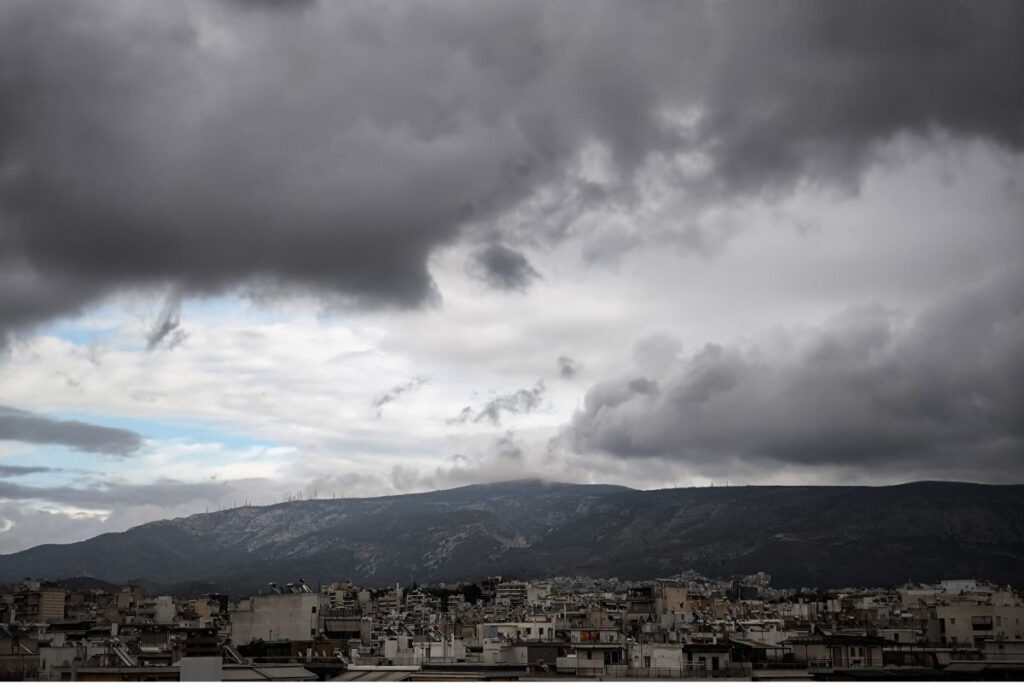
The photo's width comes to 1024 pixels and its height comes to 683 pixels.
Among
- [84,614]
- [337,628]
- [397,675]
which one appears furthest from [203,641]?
[84,614]

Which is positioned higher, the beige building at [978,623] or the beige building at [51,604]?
the beige building at [51,604]

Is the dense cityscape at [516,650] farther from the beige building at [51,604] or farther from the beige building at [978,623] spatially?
the beige building at [51,604]

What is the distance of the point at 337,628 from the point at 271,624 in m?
25.8

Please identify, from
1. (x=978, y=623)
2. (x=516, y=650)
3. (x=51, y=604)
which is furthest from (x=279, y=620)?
(x=51, y=604)

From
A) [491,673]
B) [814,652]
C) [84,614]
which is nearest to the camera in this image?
[491,673]

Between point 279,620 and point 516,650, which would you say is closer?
point 516,650

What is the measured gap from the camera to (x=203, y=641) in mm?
96625

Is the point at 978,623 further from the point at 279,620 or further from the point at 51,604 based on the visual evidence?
the point at 51,604

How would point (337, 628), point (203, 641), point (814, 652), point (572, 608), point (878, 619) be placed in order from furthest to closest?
point (572, 608) → point (878, 619) → point (337, 628) → point (203, 641) → point (814, 652)

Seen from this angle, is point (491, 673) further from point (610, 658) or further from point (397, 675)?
point (610, 658)

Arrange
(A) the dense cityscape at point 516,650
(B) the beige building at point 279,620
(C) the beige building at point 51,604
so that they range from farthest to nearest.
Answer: (C) the beige building at point 51,604, (B) the beige building at point 279,620, (A) the dense cityscape at point 516,650

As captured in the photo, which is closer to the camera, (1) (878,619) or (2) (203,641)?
(2) (203,641)

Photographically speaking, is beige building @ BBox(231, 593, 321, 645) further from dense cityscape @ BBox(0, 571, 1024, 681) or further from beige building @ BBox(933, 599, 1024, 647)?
beige building @ BBox(933, 599, 1024, 647)

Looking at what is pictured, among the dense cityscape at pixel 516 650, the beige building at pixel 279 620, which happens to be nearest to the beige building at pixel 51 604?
the dense cityscape at pixel 516 650
